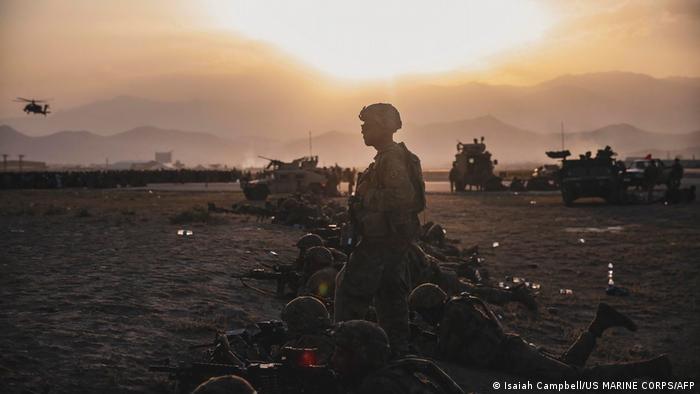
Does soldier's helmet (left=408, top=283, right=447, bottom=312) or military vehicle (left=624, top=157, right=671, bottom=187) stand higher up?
military vehicle (left=624, top=157, right=671, bottom=187)

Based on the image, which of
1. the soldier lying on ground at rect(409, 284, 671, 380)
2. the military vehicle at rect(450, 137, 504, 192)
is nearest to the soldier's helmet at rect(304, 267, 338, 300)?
the soldier lying on ground at rect(409, 284, 671, 380)

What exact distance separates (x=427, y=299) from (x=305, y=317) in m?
1.51

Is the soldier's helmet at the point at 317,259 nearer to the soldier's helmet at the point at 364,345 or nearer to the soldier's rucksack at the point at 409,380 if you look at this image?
the soldier's helmet at the point at 364,345

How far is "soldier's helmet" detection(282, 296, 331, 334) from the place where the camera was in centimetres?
540

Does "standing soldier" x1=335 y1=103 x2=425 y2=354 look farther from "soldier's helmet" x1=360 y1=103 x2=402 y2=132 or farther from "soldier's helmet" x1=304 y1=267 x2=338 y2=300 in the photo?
"soldier's helmet" x1=304 y1=267 x2=338 y2=300

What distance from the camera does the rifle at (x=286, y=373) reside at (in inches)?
164

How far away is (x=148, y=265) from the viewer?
35.4 feet

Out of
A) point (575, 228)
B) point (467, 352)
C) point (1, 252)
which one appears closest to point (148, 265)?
point (1, 252)

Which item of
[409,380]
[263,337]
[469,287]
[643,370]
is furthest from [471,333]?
[469,287]

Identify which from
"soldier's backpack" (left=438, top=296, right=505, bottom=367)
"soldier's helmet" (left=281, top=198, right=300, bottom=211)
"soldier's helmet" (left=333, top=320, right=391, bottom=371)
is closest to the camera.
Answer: "soldier's helmet" (left=333, top=320, right=391, bottom=371)

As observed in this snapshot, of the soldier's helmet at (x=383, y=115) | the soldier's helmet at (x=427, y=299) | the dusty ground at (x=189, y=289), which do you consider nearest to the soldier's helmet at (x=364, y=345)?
the dusty ground at (x=189, y=289)

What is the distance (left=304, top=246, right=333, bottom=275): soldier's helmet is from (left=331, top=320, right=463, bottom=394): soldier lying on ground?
14.0 ft

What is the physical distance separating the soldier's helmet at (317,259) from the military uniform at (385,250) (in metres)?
2.77

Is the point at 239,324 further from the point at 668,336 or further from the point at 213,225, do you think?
the point at 213,225
